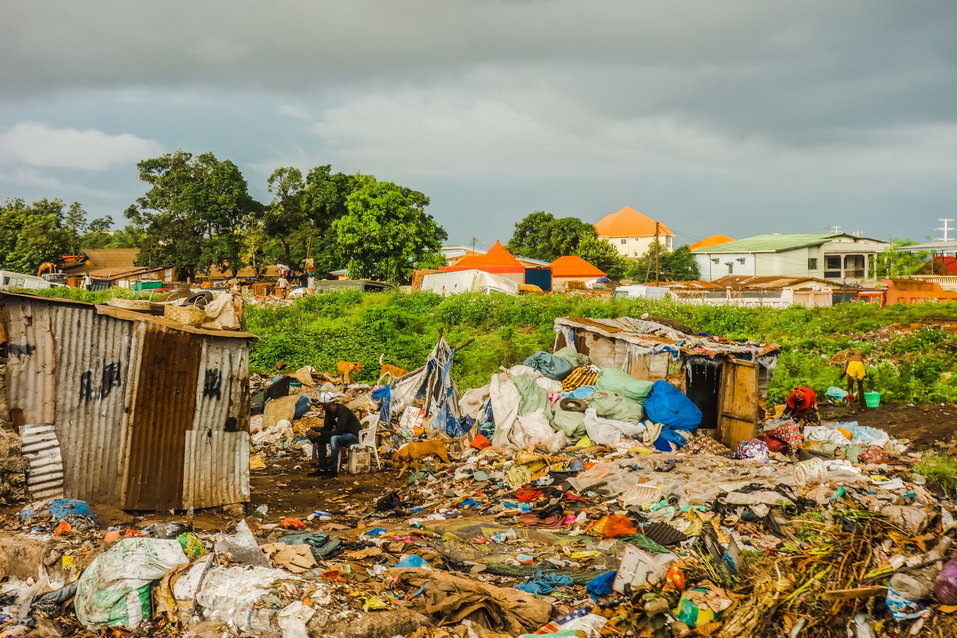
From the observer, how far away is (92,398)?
21.3 feet

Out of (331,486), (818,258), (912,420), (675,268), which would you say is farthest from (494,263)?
(331,486)

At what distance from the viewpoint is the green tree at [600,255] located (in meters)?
48.2

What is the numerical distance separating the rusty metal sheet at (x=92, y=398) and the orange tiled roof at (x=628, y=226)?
6537 cm

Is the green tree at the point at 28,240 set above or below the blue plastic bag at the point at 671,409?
above

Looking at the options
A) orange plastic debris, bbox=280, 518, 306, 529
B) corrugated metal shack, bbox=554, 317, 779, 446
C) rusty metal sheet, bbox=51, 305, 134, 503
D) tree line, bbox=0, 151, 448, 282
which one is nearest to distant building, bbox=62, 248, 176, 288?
tree line, bbox=0, 151, 448, 282

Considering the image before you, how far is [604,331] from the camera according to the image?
1215 centimetres

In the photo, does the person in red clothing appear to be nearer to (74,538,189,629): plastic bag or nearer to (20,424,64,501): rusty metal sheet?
(74,538,189,629): plastic bag

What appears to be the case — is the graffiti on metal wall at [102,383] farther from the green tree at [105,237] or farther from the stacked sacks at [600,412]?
the green tree at [105,237]

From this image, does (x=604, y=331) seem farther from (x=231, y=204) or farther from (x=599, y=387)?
(x=231, y=204)

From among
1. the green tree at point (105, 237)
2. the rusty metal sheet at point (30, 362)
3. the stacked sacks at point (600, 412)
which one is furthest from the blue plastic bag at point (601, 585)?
the green tree at point (105, 237)

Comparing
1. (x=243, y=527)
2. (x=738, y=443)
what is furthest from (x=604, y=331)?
(x=243, y=527)

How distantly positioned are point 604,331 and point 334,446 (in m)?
5.09

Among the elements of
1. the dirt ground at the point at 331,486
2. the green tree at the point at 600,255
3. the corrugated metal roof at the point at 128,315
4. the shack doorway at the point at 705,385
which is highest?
the green tree at the point at 600,255

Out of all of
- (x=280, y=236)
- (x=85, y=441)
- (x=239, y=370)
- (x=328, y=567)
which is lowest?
(x=328, y=567)
